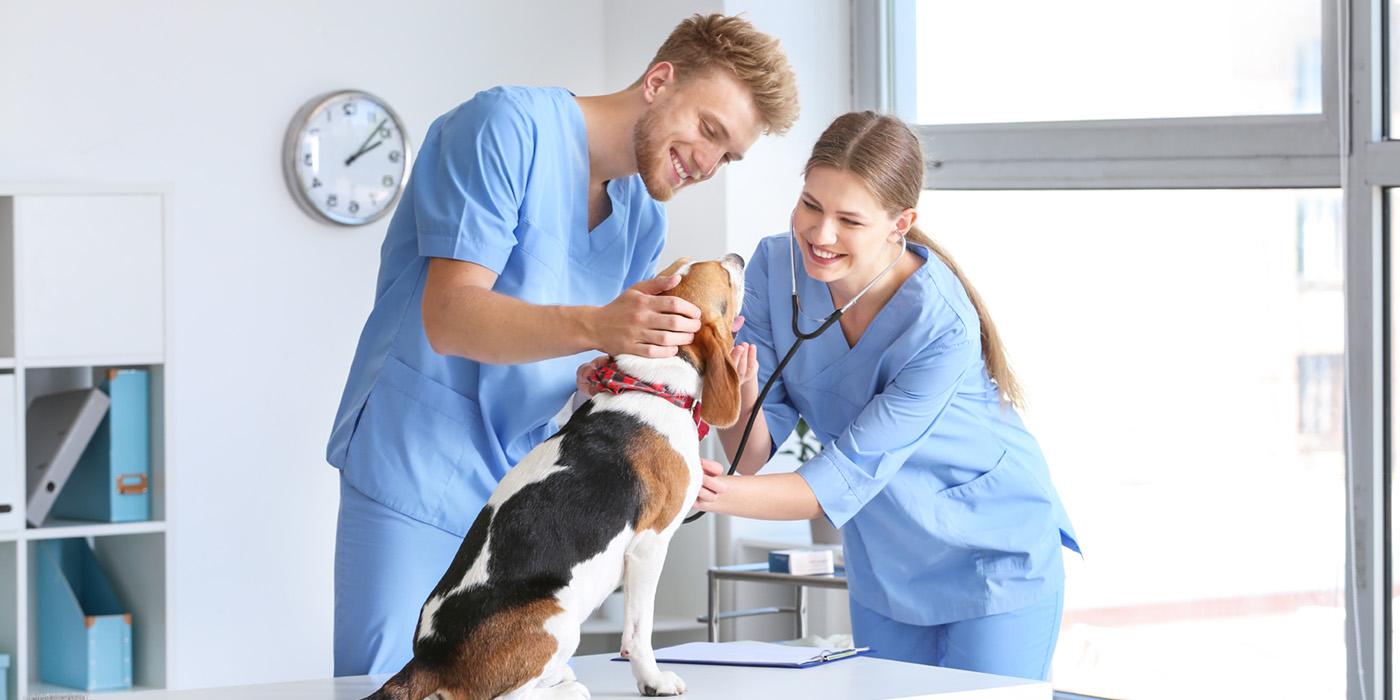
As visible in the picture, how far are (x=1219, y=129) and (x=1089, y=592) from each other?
42.9 inches

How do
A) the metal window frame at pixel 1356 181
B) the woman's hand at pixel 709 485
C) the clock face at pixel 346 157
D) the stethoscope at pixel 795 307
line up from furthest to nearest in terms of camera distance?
1. the clock face at pixel 346 157
2. the metal window frame at pixel 1356 181
3. the stethoscope at pixel 795 307
4. the woman's hand at pixel 709 485

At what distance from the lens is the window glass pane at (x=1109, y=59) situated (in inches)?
124

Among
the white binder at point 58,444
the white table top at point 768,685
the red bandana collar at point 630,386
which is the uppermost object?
the red bandana collar at point 630,386

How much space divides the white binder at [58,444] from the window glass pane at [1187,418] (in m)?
1.82

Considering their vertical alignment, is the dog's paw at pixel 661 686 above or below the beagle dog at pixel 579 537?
below

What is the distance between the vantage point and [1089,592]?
11.7 feet

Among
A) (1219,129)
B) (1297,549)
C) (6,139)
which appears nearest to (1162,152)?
(1219,129)

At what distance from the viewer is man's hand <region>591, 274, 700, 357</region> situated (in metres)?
1.55

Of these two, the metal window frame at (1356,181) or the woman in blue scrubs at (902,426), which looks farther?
the metal window frame at (1356,181)

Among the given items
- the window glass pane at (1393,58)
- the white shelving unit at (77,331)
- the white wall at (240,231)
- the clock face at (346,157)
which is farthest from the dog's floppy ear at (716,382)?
the clock face at (346,157)

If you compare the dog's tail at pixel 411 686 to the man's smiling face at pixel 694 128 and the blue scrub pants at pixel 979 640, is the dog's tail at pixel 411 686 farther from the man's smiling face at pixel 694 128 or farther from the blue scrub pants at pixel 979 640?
the blue scrub pants at pixel 979 640

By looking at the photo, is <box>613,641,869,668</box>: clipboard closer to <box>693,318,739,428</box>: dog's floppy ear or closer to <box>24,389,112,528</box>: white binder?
<box>693,318,739,428</box>: dog's floppy ear

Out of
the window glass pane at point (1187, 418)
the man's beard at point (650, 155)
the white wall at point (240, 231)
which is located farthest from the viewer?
the white wall at point (240, 231)

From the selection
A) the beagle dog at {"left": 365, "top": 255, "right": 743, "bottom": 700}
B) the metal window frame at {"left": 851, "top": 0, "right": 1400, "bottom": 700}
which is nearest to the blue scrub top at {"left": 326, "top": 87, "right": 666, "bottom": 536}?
the beagle dog at {"left": 365, "top": 255, "right": 743, "bottom": 700}
